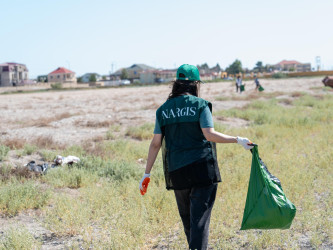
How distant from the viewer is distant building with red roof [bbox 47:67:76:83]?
141 m

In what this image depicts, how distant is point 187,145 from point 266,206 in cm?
87

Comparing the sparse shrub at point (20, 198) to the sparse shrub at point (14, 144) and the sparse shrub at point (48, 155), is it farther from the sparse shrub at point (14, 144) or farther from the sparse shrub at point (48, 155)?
the sparse shrub at point (14, 144)

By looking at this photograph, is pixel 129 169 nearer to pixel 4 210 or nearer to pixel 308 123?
pixel 4 210

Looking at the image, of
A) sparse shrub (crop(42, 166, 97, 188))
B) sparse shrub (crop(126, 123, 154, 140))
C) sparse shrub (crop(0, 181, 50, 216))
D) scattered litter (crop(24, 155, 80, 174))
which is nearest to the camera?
sparse shrub (crop(0, 181, 50, 216))

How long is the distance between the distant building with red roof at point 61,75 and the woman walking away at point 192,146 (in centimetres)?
14101

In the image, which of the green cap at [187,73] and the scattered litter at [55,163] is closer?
the green cap at [187,73]

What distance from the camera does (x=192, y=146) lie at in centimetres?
327

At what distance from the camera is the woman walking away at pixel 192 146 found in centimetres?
322

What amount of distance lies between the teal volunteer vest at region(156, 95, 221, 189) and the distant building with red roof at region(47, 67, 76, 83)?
141 meters

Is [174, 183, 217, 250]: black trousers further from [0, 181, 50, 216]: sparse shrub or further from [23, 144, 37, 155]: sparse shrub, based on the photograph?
[23, 144, 37, 155]: sparse shrub

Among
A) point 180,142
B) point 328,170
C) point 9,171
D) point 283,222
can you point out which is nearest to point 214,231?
point 283,222

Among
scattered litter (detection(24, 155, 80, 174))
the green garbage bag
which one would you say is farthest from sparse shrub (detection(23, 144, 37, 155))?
the green garbage bag

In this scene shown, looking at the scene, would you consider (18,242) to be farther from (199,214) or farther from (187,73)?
(187,73)

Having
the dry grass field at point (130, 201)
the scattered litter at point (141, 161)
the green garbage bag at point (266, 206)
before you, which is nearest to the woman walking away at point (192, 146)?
the green garbage bag at point (266, 206)
